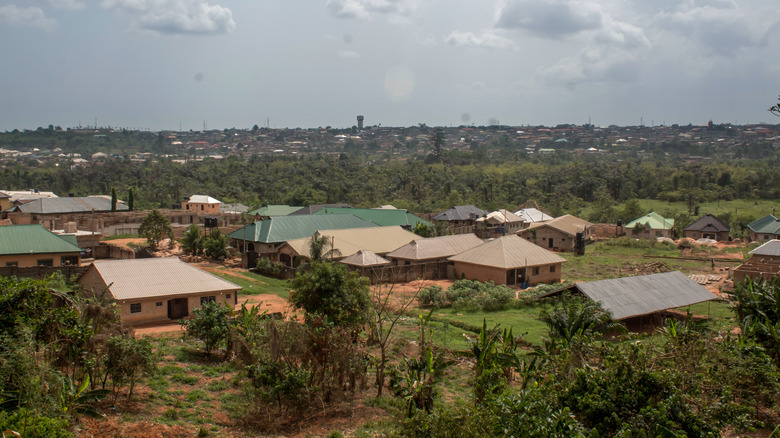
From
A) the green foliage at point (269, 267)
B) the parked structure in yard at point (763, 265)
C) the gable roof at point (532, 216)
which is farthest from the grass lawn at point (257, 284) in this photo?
the gable roof at point (532, 216)

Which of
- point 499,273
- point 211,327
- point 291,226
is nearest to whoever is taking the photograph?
point 211,327

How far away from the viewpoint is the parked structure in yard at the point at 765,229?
5612cm

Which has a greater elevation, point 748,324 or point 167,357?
point 748,324

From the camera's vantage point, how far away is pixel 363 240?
4309cm

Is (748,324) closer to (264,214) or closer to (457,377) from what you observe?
(457,377)

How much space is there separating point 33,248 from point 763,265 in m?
39.9

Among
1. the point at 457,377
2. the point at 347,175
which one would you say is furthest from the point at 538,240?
the point at 347,175

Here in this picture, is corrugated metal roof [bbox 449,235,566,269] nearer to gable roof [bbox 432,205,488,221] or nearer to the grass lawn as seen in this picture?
the grass lawn

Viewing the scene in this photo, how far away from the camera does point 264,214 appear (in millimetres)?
66312

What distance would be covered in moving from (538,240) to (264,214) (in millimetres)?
28338

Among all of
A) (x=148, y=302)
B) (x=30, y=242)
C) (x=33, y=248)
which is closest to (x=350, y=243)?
(x=148, y=302)

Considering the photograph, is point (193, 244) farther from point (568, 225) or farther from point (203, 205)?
point (568, 225)

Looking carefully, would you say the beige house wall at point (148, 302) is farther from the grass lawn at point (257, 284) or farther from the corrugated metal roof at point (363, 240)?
the corrugated metal roof at point (363, 240)

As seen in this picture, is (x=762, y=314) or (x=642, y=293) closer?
(x=762, y=314)
